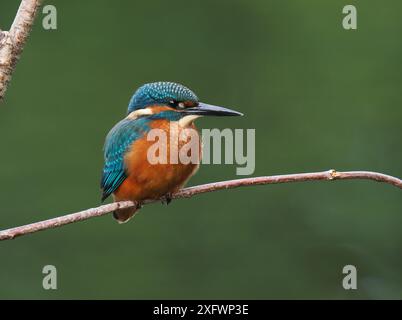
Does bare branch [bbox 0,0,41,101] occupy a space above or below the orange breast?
above

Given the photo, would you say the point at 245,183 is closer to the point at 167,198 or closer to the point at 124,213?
the point at 167,198

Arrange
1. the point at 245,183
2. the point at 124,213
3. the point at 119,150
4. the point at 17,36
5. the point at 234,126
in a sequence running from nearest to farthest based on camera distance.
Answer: the point at 17,36 → the point at 245,183 → the point at 119,150 → the point at 124,213 → the point at 234,126

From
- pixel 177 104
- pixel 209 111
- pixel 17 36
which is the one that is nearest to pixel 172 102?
pixel 177 104

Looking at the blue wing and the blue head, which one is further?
the blue wing

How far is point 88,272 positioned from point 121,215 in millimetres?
1549

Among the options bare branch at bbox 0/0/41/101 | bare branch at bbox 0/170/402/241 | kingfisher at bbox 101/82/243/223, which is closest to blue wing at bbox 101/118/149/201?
kingfisher at bbox 101/82/243/223

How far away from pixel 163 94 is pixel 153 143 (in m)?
0.21

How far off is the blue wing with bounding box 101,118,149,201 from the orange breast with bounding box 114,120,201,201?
0.03 metres

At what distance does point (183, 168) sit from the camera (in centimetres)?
336

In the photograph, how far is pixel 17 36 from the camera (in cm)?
235

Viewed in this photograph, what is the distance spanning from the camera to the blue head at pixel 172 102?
3381mm

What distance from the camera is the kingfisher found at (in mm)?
3359

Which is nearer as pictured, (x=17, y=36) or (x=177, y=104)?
(x=17, y=36)

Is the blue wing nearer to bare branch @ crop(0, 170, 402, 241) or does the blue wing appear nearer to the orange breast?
the orange breast
